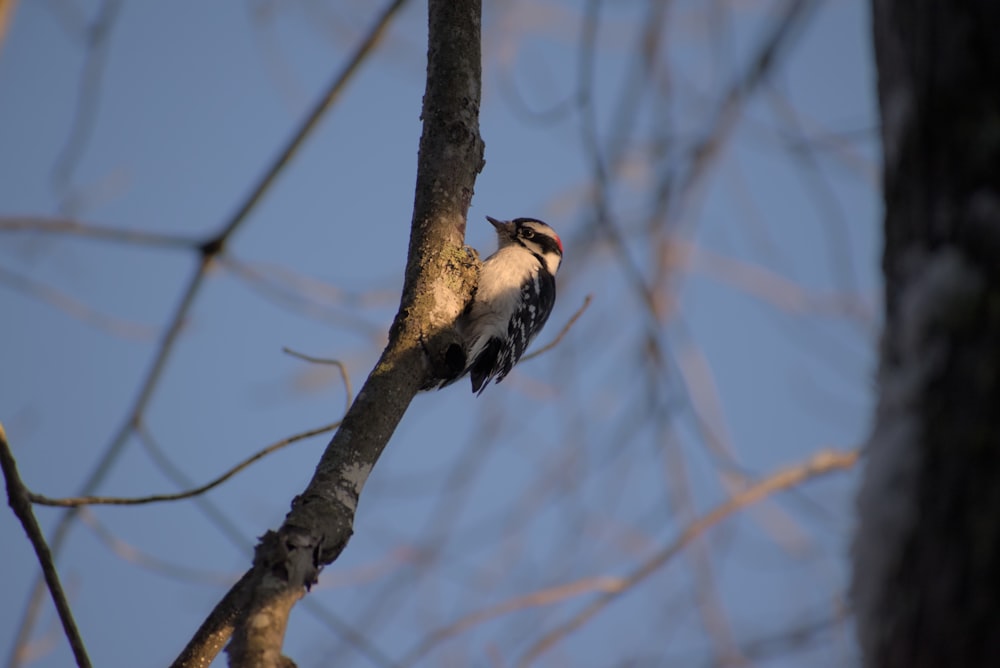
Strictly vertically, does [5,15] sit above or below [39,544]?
above

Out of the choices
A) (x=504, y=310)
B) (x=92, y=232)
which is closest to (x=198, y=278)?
(x=92, y=232)

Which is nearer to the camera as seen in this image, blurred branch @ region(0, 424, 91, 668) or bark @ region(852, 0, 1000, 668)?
bark @ region(852, 0, 1000, 668)

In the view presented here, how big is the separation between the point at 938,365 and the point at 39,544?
173 centimetres

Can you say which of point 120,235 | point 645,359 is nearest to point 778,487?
point 645,359

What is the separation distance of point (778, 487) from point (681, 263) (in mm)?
1220

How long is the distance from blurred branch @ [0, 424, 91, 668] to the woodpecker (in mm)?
2006

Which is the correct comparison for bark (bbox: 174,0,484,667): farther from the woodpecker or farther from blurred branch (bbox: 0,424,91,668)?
the woodpecker

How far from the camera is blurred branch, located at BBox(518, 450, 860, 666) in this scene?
3.71m

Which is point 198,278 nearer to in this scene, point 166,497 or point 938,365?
point 166,497

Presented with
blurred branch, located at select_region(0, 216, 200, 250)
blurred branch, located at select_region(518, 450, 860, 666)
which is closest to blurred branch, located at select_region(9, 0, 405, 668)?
Result: blurred branch, located at select_region(0, 216, 200, 250)

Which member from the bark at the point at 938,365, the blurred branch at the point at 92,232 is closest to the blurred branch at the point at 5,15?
the blurred branch at the point at 92,232

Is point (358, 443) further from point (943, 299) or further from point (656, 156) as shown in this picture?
point (656, 156)

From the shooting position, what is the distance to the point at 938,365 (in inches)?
39.4

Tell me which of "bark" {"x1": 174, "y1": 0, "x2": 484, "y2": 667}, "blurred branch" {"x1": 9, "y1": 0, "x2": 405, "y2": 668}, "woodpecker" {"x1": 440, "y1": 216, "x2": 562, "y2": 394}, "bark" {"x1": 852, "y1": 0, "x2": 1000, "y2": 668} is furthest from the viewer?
"woodpecker" {"x1": 440, "y1": 216, "x2": 562, "y2": 394}
